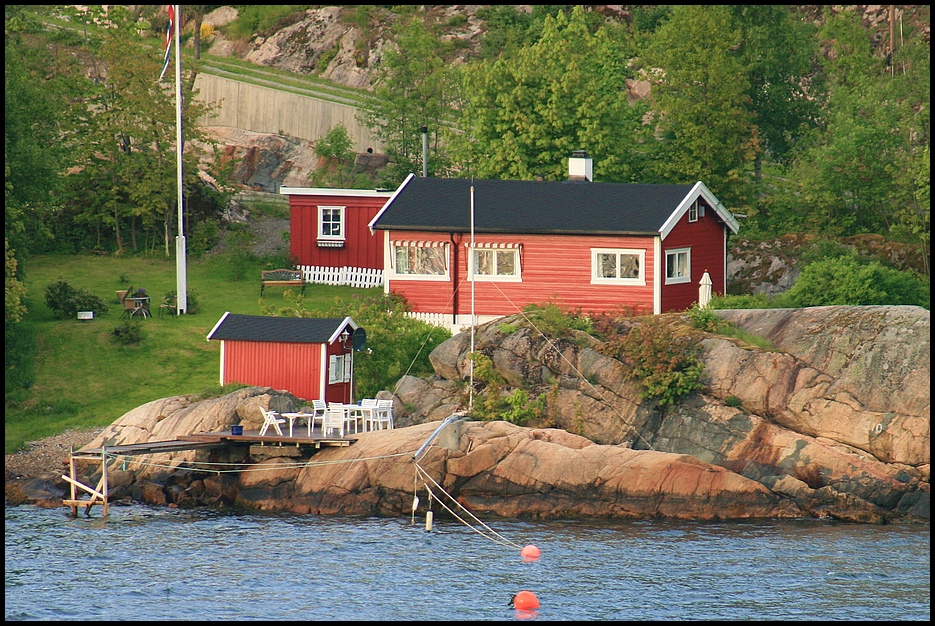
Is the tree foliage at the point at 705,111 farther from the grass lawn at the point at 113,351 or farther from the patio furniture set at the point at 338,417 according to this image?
the patio furniture set at the point at 338,417

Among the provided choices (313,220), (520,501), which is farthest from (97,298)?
(520,501)

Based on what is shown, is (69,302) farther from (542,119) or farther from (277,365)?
(542,119)

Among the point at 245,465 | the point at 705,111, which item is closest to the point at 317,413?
the point at 245,465

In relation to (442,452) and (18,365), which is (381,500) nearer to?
(442,452)

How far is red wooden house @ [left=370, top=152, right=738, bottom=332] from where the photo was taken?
150 ft

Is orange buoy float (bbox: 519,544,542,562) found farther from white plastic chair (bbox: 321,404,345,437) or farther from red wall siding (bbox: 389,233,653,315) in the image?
red wall siding (bbox: 389,233,653,315)

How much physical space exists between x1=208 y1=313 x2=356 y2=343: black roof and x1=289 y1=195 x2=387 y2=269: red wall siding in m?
11.3

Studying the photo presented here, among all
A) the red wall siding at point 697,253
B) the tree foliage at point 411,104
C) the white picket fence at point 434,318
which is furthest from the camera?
the tree foliage at point 411,104

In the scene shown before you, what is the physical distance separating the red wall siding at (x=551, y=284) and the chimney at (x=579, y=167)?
16.9ft

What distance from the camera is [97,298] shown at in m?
50.6

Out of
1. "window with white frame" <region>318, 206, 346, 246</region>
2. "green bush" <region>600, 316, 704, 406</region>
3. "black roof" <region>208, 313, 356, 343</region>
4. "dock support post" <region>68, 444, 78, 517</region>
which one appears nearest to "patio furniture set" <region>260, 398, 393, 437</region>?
"black roof" <region>208, 313, 356, 343</region>

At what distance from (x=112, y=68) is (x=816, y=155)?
26583 mm

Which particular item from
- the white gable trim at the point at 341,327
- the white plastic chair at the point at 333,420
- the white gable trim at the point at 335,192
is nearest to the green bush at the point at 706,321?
the white gable trim at the point at 341,327

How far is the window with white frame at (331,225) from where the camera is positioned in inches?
2178
